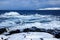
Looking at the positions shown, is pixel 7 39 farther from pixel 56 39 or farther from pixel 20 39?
pixel 56 39

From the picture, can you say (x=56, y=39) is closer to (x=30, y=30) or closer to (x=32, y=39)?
(x=32, y=39)

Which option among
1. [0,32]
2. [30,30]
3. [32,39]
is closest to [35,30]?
[30,30]

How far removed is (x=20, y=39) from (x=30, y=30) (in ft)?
17.8

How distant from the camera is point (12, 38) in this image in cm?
1580

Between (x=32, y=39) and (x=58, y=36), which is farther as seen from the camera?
(x=58, y=36)

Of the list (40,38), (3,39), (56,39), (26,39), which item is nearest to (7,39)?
(3,39)

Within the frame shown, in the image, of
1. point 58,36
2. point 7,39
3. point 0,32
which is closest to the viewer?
point 7,39

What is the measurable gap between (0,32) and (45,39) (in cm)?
622

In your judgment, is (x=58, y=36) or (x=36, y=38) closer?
(x=36, y=38)

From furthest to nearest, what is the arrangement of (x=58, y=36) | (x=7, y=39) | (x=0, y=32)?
(x=0, y=32) < (x=58, y=36) < (x=7, y=39)

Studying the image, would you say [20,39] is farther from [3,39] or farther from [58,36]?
[58,36]

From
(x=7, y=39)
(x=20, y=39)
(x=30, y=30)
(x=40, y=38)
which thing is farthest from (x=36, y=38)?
(x=30, y=30)

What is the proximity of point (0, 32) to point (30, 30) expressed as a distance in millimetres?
3333

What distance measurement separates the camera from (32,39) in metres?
15.6
